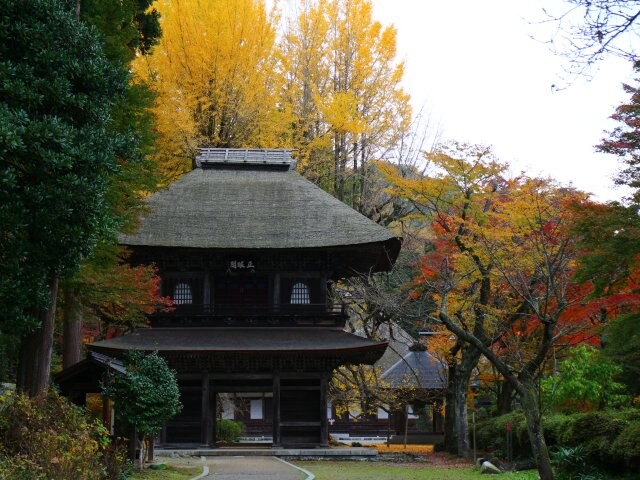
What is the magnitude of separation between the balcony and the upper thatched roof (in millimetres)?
2207

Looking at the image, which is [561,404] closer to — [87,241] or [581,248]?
[581,248]

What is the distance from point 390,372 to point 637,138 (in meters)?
28.3

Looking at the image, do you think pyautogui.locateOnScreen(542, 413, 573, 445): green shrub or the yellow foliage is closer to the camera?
pyautogui.locateOnScreen(542, 413, 573, 445): green shrub

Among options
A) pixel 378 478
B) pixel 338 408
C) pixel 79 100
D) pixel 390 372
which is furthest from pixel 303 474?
pixel 390 372

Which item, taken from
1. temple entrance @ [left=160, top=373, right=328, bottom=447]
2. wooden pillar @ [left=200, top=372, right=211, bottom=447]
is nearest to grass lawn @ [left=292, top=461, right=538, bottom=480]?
temple entrance @ [left=160, top=373, right=328, bottom=447]

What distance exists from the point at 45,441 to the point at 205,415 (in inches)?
552

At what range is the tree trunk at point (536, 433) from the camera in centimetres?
1362

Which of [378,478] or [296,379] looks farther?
[296,379]

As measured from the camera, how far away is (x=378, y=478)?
17.8 metres

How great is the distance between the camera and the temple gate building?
2467 centimetres

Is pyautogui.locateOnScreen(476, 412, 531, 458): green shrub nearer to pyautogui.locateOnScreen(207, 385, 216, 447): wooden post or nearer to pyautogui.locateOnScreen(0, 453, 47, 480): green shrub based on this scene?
pyautogui.locateOnScreen(207, 385, 216, 447): wooden post

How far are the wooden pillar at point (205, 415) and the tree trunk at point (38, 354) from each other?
10.9 metres

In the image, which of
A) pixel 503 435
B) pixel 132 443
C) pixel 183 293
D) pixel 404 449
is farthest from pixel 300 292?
pixel 132 443

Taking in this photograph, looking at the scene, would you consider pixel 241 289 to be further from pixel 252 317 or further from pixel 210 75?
pixel 210 75
